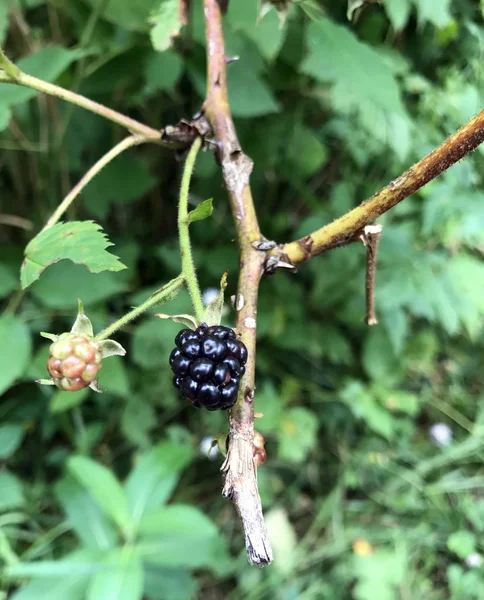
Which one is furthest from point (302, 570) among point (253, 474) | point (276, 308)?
point (253, 474)

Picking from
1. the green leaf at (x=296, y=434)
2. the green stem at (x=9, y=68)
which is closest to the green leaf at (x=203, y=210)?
the green stem at (x=9, y=68)

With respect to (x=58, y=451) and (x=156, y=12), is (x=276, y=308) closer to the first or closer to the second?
(x=58, y=451)

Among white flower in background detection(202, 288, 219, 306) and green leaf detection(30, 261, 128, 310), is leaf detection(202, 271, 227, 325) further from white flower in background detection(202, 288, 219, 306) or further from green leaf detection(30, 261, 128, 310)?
white flower in background detection(202, 288, 219, 306)

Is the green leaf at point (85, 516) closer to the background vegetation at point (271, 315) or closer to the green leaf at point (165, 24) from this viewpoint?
the background vegetation at point (271, 315)

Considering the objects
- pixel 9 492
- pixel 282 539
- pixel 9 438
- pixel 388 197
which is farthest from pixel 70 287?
pixel 282 539

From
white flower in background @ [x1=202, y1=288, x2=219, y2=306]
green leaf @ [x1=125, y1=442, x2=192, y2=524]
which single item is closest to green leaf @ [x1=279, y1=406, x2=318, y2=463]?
green leaf @ [x1=125, y1=442, x2=192, y2=524]

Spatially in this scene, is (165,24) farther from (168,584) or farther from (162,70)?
(168,584)
